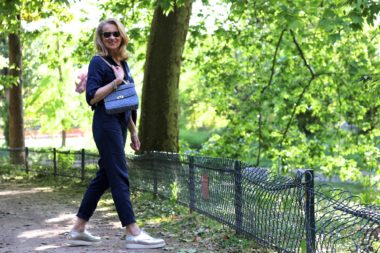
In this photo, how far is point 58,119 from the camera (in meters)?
33.8

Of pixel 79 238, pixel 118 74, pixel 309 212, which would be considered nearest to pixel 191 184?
pixel 79 238

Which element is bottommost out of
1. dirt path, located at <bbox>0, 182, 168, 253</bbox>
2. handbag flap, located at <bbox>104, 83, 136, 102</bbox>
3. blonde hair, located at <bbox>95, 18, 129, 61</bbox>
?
dirt path, located at <bbox>0, 182, 168, 253</bbox>

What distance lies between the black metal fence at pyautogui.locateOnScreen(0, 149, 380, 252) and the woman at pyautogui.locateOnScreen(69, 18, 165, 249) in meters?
1.01

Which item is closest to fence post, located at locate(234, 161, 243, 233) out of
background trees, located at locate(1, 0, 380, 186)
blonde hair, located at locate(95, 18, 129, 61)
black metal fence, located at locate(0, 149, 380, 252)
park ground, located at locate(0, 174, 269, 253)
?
black metal fence, located at locate(0, 149, 380, 252)

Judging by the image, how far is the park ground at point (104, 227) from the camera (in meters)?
5.40

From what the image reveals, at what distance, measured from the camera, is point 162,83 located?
34.7 feet

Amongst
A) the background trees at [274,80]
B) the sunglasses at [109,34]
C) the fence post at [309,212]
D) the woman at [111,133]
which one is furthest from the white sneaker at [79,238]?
the background trees at [274,80]

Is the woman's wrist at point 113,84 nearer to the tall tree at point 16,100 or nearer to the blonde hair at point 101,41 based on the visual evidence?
the blonde hair at point 101,41

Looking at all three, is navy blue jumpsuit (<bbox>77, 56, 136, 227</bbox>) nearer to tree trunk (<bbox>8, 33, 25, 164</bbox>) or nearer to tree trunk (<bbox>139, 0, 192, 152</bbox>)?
tree trunk (<bbox>139, 0, 192, 152</bbox>)

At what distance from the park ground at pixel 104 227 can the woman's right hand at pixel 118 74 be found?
1625 millimetres

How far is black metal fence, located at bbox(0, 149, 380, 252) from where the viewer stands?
3.92m

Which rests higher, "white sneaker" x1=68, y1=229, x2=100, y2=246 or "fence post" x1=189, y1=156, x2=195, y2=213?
"fence post" x1=189, y1=156, x2=195, y2=213

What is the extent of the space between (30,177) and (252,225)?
10663 millimetres

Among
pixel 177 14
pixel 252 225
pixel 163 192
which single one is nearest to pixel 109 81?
pixel 252 225
